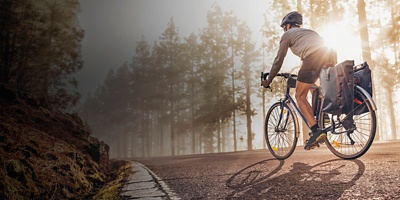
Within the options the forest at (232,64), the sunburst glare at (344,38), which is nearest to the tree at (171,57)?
the forest at (232,64)

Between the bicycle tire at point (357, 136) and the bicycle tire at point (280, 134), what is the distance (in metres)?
0.75

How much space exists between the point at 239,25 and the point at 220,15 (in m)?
2.85

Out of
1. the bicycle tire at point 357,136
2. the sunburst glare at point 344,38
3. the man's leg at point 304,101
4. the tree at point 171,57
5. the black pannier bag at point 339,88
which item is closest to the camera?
the black pannier bag at point 339,88

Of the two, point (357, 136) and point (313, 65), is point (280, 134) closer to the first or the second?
point (357, 136)

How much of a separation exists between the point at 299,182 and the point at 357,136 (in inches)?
67.3

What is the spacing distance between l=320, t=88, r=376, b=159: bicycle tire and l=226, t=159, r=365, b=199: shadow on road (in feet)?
0.74

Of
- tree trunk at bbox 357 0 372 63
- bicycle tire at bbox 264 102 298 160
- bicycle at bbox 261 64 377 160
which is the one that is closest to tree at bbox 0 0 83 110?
bicycle tire at bbox 264 102 298 160

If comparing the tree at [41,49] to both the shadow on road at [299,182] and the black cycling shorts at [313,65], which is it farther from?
the black cycling shorts at [313,65]

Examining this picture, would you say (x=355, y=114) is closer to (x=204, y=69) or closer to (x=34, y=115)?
(x=34, y=115)

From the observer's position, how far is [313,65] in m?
4.52

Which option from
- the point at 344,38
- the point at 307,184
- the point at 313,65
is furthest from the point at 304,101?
the point at 344,38

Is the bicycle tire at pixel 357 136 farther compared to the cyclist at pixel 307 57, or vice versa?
the cyclist at pixel 307 57

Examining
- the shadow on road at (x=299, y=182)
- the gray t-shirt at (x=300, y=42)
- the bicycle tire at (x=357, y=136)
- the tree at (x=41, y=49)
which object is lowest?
the shadow on road at (x=299, y=182)

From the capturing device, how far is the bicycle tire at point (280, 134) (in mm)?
5297
